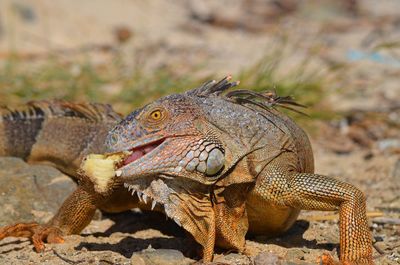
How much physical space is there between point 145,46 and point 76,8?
10.0 ft

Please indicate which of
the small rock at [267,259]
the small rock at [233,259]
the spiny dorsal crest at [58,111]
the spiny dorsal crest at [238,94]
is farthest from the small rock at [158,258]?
the spiny dorsal crest at [58,111]

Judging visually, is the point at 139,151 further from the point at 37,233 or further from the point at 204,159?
the point at 37,233

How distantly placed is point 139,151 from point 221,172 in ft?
1.83

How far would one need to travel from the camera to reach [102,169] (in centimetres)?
443

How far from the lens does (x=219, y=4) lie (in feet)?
62.1

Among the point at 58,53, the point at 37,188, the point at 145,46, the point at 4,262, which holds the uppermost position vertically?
the point at 145,46

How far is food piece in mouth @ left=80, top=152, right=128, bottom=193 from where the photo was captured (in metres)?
4.35

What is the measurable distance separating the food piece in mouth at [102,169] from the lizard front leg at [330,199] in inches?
37.3

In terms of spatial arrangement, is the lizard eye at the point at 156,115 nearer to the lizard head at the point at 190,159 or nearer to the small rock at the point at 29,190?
the lizard head at the point at 190,159

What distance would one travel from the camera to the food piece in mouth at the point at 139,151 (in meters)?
4.33

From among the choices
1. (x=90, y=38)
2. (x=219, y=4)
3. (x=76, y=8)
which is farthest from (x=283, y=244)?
(x=219, y=4)

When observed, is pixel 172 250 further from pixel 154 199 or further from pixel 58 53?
pixel 58 53

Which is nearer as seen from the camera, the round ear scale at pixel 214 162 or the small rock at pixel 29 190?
the round ear scale at pixel 214 162

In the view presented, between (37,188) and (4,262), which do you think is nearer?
(4,262)
